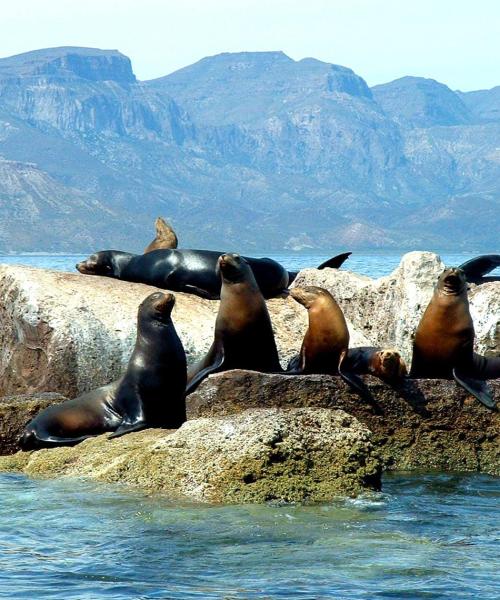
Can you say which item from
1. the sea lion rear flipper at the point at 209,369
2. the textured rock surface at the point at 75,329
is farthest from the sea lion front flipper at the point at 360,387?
the textured rock surface at the point at 75,329

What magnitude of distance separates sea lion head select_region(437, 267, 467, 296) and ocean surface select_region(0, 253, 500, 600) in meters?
2.22

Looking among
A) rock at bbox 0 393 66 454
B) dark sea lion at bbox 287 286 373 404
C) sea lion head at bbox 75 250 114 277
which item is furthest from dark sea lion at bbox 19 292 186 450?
sea lion head at bbox 75 250 114 277

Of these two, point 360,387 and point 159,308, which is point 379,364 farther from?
point 159,308

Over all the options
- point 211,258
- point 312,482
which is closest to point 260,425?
point 312,482

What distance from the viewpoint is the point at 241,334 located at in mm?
11109

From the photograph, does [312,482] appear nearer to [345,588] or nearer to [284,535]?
[284,535]

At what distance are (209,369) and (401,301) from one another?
10.6 ft

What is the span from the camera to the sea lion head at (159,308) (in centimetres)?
1048

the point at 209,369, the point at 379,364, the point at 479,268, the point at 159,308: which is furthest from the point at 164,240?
the point at 379,364

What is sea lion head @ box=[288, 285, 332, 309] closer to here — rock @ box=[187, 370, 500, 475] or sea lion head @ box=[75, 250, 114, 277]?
rock @ box=[187, 370, 500, 475]

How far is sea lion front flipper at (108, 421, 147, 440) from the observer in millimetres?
9656

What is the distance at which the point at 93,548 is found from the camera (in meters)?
7.65

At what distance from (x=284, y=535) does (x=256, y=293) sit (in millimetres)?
3833

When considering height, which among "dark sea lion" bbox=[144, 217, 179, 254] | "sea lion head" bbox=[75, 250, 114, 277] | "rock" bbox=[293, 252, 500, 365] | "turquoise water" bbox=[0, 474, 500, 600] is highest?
"dark sea lion" bbox=[144, 217, 179, 254]
